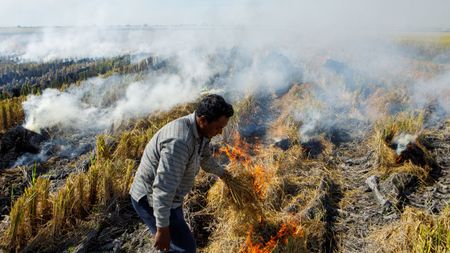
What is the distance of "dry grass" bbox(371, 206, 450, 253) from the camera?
3.10 meters

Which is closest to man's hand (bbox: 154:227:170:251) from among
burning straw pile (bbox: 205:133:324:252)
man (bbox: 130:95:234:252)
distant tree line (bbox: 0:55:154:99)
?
man (bbox: 130:95:234:252)

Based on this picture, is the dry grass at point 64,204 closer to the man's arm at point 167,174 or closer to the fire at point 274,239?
the fire at point 274,239

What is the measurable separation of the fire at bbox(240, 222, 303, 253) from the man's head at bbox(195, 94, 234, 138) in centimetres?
161

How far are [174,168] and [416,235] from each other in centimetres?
243

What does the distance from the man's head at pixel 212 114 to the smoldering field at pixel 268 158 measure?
149cm

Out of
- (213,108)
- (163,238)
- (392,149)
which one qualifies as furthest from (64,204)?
(392,149)

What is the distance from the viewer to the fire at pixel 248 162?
15.3 ft

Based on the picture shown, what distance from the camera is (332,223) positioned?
175 inches

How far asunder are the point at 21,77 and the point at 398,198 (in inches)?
996

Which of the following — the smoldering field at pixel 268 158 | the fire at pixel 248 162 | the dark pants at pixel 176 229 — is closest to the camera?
the dark pants at pixel 176 229

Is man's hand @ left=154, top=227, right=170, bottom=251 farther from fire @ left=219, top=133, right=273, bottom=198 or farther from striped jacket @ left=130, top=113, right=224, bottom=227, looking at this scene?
fire @ left=219, top=133, right=273, bottom=198

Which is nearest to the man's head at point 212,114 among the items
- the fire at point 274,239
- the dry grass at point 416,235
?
the fire at point 274,239

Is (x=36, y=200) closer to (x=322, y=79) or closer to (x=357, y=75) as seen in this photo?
(x=322, y=79)

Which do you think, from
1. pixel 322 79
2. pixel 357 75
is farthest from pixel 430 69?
pixel 322 79
